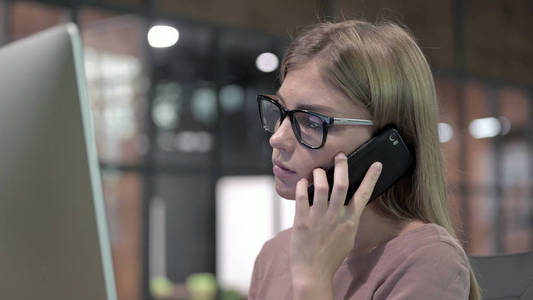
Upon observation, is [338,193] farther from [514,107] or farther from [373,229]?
[514,107]

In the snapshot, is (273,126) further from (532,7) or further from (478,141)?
(532,7)

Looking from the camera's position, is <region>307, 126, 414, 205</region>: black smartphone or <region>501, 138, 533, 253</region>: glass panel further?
<region>501, 138, 533, 253</region>: glass panel

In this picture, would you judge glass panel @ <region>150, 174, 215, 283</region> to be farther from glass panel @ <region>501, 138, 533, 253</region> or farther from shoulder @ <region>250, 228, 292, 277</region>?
glass panel @ <region>501, 138, 533, 253</region>

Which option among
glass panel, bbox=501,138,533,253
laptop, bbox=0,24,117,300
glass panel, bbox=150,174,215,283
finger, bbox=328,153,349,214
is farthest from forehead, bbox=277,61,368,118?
glass panel, bbox=501,138,533,253

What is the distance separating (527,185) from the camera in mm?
7336

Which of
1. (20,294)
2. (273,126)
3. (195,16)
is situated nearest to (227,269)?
(195,16)

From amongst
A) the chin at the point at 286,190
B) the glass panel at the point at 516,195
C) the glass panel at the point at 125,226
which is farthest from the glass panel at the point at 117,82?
the glass panel at the point at 516,195

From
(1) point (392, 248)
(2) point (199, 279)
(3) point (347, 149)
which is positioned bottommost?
(2) point (199, 279)

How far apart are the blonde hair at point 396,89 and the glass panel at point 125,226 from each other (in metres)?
3.11

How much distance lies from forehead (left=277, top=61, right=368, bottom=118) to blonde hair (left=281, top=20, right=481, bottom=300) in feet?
0.04

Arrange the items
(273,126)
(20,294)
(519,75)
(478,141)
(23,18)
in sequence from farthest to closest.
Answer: (519,75) < (478,141) < (23,18) < (273,126) < (20,294)

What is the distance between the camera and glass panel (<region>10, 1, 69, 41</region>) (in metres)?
3.80

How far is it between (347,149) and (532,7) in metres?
7.50

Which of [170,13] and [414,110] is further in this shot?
[170,13]
